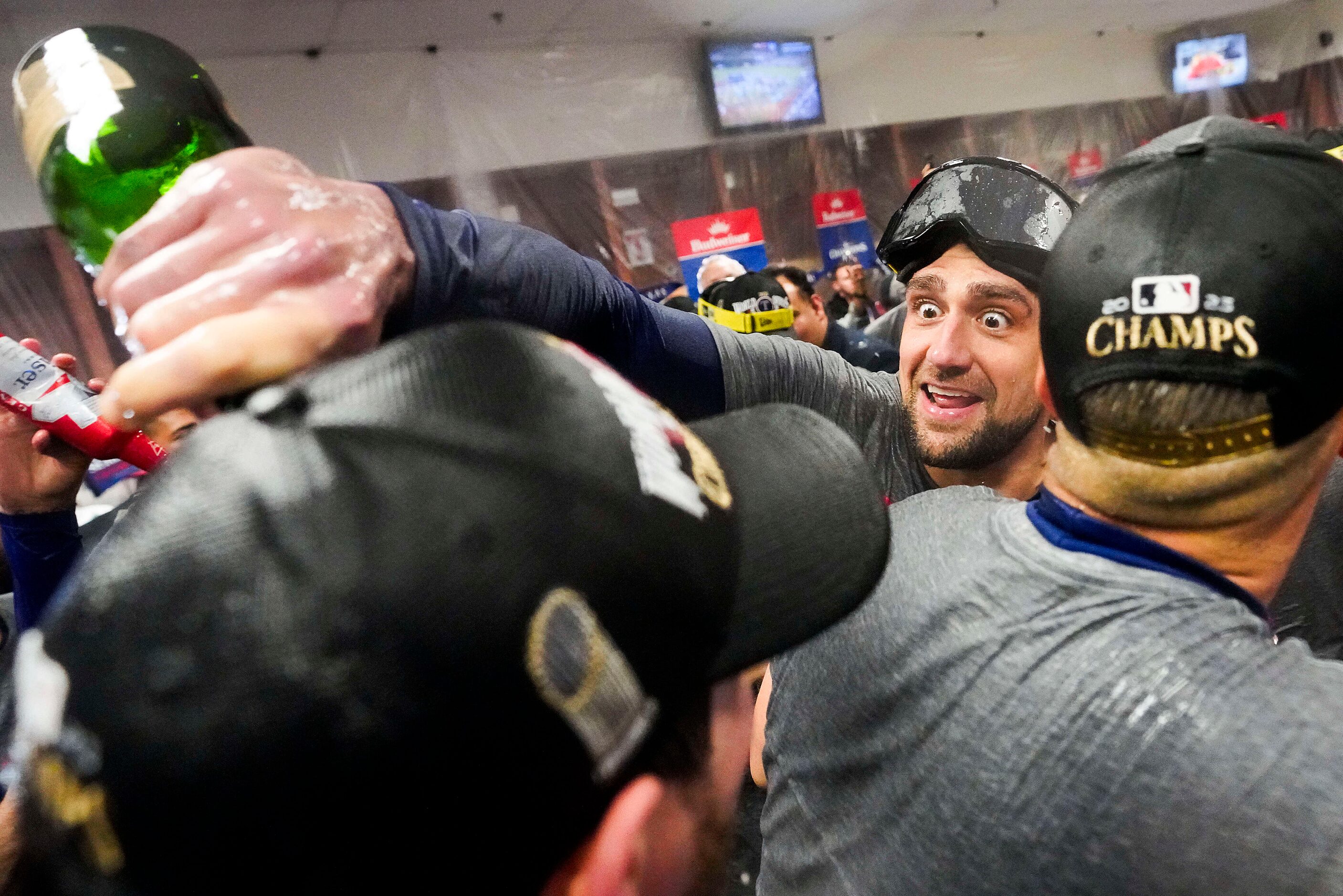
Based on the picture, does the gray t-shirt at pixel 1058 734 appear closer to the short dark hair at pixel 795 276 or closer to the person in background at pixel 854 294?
the short dark hair at pixel 795 276

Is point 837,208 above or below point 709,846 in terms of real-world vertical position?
above

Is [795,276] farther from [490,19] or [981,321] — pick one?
[490,19]

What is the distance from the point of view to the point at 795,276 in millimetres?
3729

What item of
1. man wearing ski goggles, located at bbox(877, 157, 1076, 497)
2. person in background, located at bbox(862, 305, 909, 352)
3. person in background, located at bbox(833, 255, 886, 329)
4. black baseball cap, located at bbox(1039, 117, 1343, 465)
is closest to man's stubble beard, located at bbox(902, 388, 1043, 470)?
man wearing ski goggles, located at bbox(877, 157, 1076, 497)

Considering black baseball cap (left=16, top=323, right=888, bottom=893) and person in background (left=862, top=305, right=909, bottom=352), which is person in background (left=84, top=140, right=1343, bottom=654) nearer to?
black baseball cap (left=16, top=323, right=888, bottom=893)

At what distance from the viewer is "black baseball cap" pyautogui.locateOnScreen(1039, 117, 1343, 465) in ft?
2.30

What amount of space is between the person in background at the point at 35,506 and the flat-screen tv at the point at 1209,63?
39.1ft

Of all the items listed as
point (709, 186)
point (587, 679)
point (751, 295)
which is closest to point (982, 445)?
point (587, 679)

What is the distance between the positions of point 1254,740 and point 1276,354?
0.35 m

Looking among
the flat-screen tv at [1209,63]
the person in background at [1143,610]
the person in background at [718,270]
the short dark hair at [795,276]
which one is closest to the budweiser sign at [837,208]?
the person in background at [718,270]

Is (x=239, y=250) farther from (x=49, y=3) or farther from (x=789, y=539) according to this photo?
(x=49, y=3)

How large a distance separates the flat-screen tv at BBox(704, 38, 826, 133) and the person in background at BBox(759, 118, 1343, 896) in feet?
21.6

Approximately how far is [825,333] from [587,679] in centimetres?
308

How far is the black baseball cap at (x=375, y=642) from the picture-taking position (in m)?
0.42
